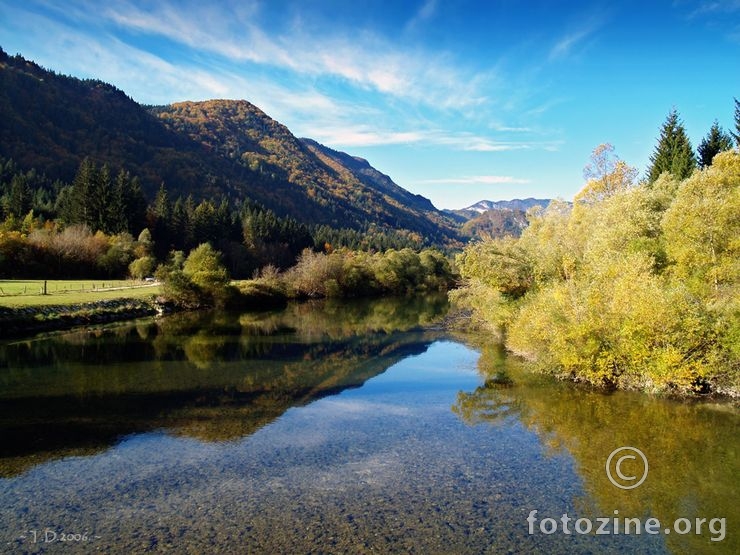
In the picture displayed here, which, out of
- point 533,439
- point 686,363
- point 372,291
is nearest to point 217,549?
point 533,439

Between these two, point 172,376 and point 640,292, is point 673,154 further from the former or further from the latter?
point 172,376

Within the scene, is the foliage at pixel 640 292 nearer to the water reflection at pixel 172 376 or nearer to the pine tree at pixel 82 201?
the water reflection at pixel 172 376

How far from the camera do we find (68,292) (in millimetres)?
57500

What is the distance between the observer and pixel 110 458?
1695cm

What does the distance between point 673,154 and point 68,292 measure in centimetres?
7516

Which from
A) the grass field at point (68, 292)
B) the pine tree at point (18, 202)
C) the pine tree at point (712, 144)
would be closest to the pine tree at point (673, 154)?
the pine tree at point (712, 144)

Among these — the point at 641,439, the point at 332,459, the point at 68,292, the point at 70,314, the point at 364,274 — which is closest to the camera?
the point at 332,459

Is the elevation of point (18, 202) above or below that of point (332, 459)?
above

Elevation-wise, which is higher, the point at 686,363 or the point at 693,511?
the point at 686,363

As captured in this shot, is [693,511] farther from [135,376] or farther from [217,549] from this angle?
[135,376]

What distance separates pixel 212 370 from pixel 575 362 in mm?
22403

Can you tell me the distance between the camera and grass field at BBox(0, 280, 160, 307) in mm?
48906

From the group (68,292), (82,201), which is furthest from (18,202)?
(68,292)

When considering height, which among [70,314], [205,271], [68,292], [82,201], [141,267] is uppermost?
[82,201]
